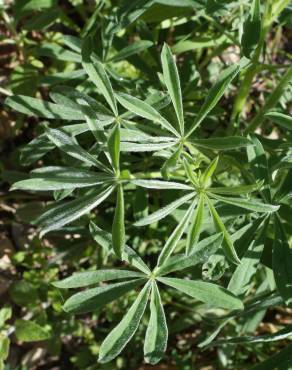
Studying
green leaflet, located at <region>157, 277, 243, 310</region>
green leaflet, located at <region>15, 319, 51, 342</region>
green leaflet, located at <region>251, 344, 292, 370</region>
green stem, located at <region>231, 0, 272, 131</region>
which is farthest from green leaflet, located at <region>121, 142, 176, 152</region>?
green leaflet, located at <region>15, 319, 51, 342</region>

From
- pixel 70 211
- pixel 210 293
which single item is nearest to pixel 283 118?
pixel 210 293

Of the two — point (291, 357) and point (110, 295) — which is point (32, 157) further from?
point (291, 357)

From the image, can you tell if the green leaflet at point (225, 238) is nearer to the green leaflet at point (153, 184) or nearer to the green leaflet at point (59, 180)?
the green leaflet at point (153, 184)

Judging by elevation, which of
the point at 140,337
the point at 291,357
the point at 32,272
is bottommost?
the point at 140,337

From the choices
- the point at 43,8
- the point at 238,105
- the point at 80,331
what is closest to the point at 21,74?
the point at 43,8

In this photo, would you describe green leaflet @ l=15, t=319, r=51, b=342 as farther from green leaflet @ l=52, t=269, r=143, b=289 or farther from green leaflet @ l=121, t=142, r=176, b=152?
green leaflet @ l=121, t=142, r=176, b=152

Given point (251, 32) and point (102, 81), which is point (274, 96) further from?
point (102, 81)

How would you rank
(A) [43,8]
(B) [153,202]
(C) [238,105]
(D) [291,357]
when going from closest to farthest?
1. (D) [291,357]
2. (C) [238,105]
3. (A) [43,8]
4. (B) [153,202]
